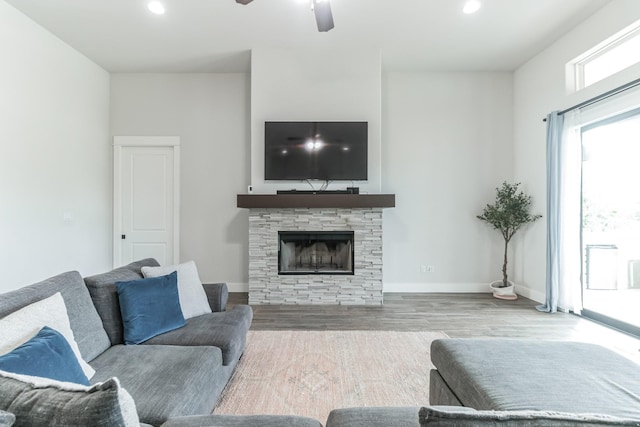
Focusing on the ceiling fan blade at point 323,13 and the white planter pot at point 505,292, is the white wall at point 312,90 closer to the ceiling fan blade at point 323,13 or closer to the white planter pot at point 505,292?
the ceiling fan blade at point 323,13

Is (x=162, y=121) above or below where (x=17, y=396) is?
above

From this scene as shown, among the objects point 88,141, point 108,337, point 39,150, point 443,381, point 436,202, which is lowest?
point 443,381

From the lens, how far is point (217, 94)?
4.89 metres

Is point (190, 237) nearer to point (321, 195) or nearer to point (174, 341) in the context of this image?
point (321, 195)

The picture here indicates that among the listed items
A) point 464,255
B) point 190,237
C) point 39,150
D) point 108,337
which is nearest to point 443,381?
point 108,337

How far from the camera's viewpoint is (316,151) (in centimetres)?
432

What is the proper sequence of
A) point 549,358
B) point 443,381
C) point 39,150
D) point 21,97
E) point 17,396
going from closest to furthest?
point 17,396 < point 549,358 < point 443,381 < point 21,97 < point 39,150

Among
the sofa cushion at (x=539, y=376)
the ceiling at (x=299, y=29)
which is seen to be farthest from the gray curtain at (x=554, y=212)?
the sofa cushion at (x=539, y=376)

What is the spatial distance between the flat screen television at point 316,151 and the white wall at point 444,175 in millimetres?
709

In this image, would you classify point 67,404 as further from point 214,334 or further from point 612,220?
point 612,220

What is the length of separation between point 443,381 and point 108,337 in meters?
1.91

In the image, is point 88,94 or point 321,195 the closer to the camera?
point 321,195

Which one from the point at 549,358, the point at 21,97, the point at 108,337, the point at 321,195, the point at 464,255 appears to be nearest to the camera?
the point at 549,358

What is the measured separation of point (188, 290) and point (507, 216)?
4103 mm
